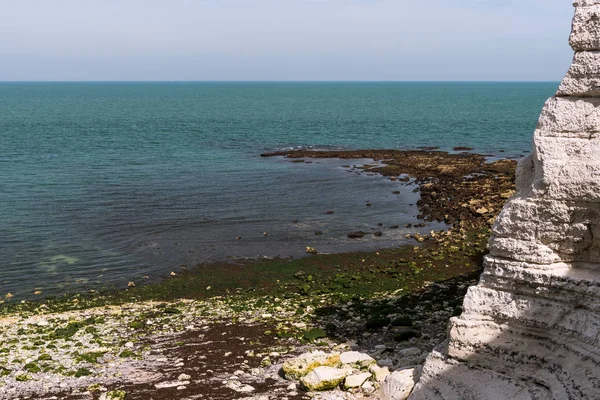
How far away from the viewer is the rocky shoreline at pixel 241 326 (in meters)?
17.1

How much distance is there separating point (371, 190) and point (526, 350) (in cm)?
4083

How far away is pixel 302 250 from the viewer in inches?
1431

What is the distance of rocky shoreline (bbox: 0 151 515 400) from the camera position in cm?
1706

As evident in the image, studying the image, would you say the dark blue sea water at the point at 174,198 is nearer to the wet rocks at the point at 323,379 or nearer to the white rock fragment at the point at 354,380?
the wet rocks at the point at 323,379

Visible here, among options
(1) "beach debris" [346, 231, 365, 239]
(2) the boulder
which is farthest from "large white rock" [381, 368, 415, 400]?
(1) "beach debris" [346, 231, 365, 239]

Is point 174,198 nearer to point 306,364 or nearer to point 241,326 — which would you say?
point 241,326

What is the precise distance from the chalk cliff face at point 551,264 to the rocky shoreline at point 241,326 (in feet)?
12.1

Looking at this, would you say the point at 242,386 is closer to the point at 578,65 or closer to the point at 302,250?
the point at 578,65

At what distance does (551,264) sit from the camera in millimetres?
12914

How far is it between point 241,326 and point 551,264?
39.3 feet

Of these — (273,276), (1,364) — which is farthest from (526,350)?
(273,276)

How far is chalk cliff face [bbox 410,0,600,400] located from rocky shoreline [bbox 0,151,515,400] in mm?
3700

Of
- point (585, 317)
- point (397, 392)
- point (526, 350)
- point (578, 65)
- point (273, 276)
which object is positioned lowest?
point (273, 276)

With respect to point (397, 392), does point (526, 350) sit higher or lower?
higher
